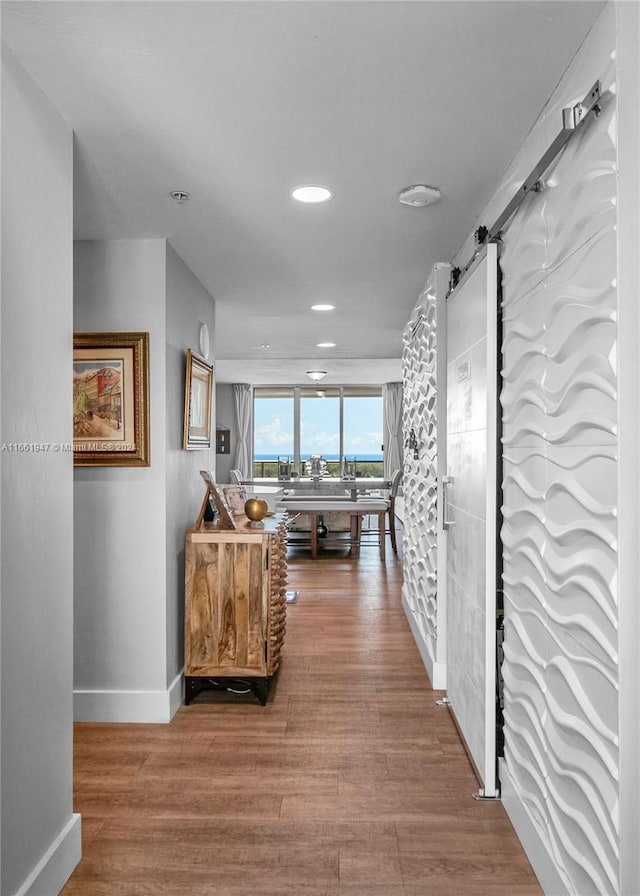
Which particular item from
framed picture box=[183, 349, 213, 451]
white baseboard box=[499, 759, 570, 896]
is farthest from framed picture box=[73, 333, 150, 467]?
white baseboard box=[499, 759, 570, 896]

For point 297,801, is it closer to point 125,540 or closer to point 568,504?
point 125,540

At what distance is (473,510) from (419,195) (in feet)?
4.37

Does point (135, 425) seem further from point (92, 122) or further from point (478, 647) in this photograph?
point (478, 647)

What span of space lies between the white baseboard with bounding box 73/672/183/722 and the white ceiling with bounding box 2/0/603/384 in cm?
231

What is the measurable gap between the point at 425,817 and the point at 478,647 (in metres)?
0.66

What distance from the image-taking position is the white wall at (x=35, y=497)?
1757mm

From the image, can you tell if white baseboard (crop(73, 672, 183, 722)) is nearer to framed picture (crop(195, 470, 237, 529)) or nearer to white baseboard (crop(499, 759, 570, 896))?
framed picture (crop(195, 470, 237, 529))

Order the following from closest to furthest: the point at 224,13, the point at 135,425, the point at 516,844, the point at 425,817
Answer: the point at 224,13, the point at 516,844, the point at 425,817, the point at 135,425

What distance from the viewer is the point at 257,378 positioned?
472 inches

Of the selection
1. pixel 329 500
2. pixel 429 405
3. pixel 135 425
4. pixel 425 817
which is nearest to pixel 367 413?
pixel 329 500

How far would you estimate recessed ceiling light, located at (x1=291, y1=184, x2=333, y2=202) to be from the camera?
2.71 m

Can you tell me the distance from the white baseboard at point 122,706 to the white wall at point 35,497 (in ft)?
3.92

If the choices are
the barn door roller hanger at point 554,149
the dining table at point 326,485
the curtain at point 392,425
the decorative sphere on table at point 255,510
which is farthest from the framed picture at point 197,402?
the curtain at point 392,425

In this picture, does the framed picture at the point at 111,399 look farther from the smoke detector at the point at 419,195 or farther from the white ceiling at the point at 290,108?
the smoke detector at the point at 419,195
